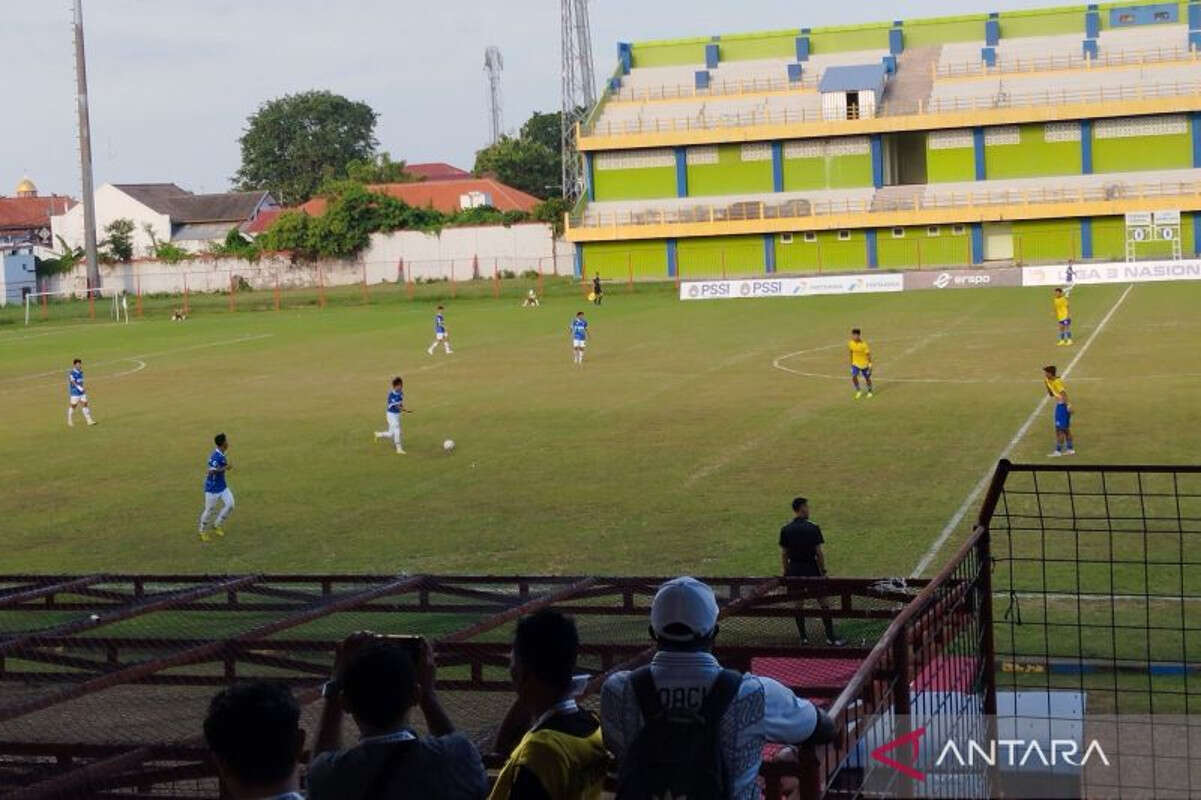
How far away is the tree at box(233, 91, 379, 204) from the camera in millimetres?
159125

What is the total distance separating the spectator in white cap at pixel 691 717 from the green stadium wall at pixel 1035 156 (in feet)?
290

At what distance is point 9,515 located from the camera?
27500 mm

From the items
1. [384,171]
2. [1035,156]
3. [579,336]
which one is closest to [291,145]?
[384,171]

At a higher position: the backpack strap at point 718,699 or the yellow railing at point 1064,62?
the yellow railing at point 1064,62

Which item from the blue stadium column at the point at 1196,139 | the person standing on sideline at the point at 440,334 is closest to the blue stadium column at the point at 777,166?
the blue stadium column at the point at 1196,139

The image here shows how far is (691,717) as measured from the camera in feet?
17.8

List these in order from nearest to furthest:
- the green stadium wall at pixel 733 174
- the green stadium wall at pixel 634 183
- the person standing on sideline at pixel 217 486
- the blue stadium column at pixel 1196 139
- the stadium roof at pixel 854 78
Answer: the person standing on sideline at pixel 217 486 → the blue stadium column at pixel 1196 139 → the stadium roof at pixel 854 78 → the green stadium wall at pixel 733 174 → the green stadium wall at pixel 634 183

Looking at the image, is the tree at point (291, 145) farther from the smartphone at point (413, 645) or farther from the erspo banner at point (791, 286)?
the smartphone at point (413, 645)

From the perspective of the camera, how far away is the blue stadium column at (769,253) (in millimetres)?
92938

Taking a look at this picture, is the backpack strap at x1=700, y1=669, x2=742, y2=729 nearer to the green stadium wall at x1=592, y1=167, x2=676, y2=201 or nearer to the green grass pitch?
the green grass pitch

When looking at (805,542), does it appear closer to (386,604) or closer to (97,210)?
(386,604)

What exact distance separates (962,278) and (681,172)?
26.5 metres

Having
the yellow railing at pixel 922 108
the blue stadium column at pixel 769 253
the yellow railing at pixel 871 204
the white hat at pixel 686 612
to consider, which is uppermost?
the yellow railing at pixel 922 108

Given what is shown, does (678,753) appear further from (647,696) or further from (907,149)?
(907,149)
